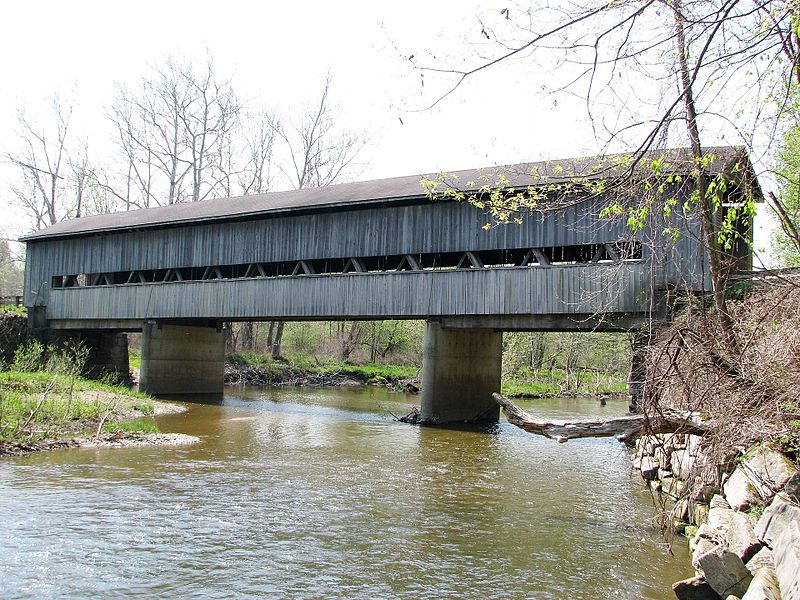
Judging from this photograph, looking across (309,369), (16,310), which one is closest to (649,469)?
(16,310)

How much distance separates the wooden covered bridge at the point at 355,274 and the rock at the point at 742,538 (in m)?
6.14

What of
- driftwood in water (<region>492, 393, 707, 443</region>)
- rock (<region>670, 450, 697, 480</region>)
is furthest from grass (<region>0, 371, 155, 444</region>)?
rock (<region>670, 450, 697, 480</region>)

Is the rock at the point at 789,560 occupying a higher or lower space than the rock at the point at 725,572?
higher

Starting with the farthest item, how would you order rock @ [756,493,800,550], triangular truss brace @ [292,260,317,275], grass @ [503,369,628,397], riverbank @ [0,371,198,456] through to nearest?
1. grass @ [503,369,628,397]
2. triangular truss brace @ [292,260,317,275]
3. riverbank @ [0,371,198,456]
4. rock @ [756,493,800,550]

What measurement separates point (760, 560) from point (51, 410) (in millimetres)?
10657

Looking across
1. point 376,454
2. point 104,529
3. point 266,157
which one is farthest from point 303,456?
point 266,157

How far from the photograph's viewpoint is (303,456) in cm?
1072

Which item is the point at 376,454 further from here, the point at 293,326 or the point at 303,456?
the point at 293,326

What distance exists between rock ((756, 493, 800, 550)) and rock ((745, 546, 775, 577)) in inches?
2.0

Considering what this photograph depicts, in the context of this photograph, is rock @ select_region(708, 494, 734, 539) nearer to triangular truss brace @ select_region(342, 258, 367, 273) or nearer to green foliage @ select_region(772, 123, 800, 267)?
green foliage @ select_region(772, 123, 800, 267)

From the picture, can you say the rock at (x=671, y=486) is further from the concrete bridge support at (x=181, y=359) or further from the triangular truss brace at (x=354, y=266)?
the concrete bridge support at (x=181, y=359)

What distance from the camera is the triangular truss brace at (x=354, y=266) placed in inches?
656

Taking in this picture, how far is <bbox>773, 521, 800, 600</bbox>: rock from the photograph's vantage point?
11.8 feet

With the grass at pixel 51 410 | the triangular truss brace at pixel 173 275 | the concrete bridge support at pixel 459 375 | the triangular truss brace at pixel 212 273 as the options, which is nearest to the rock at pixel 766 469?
the grass at pixel 51 410
